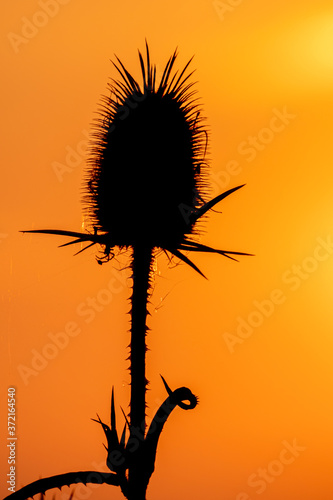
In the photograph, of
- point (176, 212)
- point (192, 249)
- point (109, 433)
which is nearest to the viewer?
point (109, 433)

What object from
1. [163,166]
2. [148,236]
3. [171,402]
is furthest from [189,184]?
[171,402]

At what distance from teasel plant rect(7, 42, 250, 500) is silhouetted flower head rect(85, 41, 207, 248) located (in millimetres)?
13

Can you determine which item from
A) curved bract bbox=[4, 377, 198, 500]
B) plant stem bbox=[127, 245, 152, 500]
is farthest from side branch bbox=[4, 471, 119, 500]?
→ plant stem bbox=[127, 245, 152, 500]

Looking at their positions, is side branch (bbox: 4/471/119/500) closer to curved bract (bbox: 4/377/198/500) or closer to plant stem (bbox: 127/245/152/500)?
curved bract (bbox: 4/377/198/500)

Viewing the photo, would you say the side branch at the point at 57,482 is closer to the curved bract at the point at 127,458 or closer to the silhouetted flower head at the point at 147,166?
the curved bract at the point at 127,458

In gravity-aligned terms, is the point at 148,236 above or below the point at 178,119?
below

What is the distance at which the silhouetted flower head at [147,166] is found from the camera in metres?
10.1

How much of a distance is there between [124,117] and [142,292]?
269cm

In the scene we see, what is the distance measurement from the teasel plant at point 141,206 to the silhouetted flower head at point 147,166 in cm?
1

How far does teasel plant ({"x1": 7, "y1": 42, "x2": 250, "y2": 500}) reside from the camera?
897 cm

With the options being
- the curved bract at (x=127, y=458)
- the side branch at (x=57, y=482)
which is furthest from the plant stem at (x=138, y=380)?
the side branch at (x=57, y=482)

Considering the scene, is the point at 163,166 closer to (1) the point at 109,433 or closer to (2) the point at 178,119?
(2) the point at 178,119

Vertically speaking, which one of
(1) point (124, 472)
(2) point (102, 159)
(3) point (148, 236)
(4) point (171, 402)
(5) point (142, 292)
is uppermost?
(2) point (102, 159)

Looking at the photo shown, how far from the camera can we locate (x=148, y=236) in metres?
9.91
